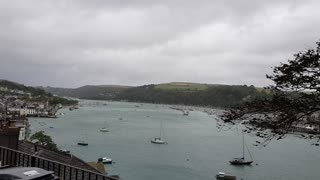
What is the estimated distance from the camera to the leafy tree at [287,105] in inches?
311

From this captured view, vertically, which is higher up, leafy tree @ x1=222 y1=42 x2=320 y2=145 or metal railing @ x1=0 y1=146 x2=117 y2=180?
leafy tree @ x1=222 y1=42 x2=320 y2=145

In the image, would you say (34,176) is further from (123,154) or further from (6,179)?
(123,154)

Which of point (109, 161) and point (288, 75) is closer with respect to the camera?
point (288, 75)

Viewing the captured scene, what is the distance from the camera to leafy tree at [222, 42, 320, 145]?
7.89m

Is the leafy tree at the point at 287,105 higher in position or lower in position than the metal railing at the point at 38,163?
higher

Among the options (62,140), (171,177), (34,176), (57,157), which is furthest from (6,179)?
(62,140)

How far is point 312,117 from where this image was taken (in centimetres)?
838

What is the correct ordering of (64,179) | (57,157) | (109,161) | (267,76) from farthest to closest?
(109,161)
(57,157)
(267,76)
(64,179)

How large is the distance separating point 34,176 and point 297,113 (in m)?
4.85

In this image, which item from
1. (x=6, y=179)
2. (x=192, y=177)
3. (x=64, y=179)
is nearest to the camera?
(x=6, y=179)

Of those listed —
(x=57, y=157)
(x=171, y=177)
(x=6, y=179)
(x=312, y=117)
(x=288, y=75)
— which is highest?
(x=288, y=75)

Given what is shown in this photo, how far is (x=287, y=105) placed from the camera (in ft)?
26.5

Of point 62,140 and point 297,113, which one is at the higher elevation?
point 297,113

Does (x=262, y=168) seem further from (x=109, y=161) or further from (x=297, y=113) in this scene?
(x=297, y=113)
